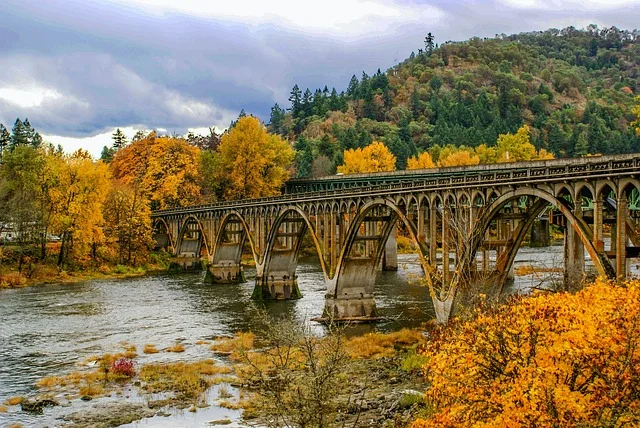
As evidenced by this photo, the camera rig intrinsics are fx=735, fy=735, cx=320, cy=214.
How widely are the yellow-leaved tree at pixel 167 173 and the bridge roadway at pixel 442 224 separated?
763 inches

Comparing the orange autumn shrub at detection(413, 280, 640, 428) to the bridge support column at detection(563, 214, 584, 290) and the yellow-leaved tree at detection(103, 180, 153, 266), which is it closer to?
the bridge support column at detection(563, 214, 584, 290)

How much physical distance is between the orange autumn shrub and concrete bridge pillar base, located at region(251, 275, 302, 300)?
4665 cm

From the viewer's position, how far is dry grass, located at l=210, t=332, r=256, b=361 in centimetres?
4250

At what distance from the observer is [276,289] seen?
6738cm

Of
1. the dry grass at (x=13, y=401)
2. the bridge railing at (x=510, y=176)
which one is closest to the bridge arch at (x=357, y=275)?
Result: the bridge railing at (x=510, y=176)

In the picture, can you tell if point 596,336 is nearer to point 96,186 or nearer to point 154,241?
point 96,186

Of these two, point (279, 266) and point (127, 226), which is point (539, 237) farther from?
point (127, 226)

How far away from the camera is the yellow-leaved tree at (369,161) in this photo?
443 ft

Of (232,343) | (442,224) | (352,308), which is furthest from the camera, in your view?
(352,308)

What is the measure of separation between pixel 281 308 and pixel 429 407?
35.3 m

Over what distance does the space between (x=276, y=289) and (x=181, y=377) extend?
31276 mm

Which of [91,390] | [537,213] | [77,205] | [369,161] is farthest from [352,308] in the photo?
[369,161]

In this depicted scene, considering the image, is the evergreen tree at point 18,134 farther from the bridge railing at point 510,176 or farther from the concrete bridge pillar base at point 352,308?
the concrete bridge pillar base at point 352,308

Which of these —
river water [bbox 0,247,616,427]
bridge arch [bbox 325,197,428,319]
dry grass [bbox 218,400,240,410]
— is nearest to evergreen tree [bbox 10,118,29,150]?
river water [bbox 0,247,616,427]
